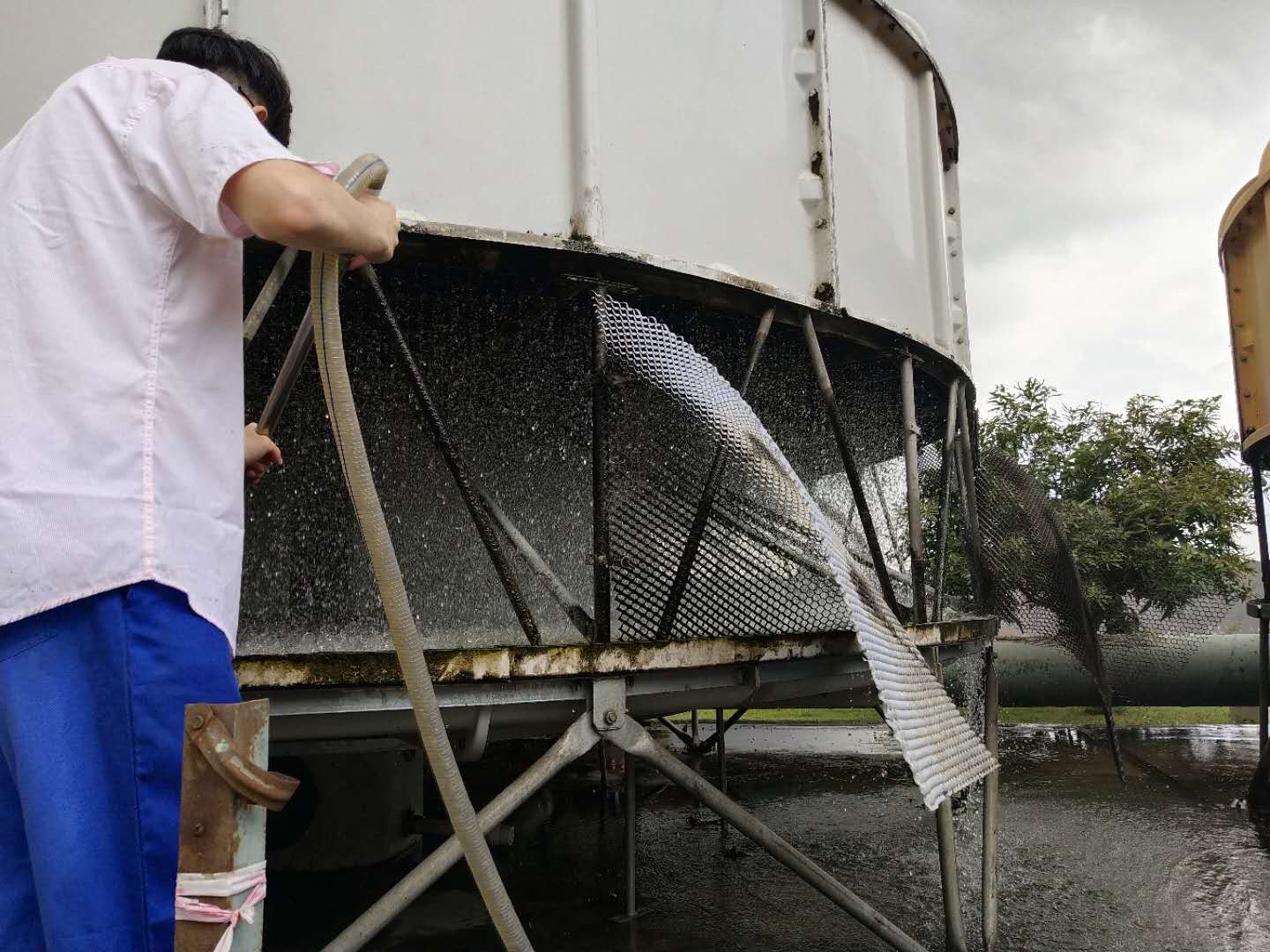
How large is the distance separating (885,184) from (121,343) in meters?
3.67

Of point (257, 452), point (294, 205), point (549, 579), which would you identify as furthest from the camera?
point (549, 579)

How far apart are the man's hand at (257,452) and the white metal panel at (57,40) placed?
156cm

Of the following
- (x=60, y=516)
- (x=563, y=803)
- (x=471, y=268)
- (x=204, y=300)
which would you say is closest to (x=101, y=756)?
(x=60, y=516)

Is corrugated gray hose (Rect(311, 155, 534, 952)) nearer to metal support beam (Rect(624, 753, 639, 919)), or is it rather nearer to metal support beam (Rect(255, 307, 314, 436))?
metal support beam (Rect(255, 307, 314, 436))

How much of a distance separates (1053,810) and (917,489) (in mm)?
3621

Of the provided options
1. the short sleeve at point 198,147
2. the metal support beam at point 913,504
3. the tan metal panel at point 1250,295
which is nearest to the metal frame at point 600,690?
the metal support beam at point 913,504

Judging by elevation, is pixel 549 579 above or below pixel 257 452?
below

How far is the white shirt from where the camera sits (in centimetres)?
128

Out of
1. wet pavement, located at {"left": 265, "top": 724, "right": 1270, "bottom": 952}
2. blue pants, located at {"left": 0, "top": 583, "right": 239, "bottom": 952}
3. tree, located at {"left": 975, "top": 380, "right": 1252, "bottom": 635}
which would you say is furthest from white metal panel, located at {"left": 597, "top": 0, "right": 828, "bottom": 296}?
tree, located at {"left": 975, "top": 380, "right": 1252, "bottom": 635}

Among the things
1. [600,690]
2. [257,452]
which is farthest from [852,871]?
[257,452]

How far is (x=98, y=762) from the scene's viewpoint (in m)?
1.24

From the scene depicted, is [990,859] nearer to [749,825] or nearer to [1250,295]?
[749,825]

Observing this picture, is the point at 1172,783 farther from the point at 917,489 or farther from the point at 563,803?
the point at 917,489

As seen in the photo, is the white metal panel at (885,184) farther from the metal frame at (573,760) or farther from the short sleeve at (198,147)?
the short sleeve at (198,147)
